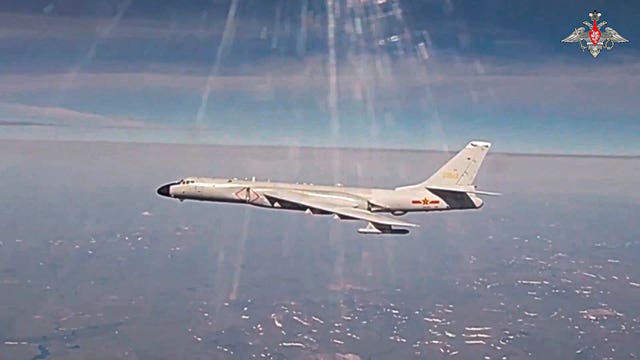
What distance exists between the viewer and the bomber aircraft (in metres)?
17.0

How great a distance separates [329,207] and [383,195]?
1956mm

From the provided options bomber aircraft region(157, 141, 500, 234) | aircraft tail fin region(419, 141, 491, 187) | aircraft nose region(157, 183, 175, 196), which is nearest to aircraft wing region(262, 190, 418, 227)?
bomber aircraft region(157, 141, 500, 234)

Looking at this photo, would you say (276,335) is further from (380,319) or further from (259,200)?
(259,200)

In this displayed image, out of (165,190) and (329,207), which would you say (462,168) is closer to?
(329,207)

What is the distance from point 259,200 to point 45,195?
355 ft

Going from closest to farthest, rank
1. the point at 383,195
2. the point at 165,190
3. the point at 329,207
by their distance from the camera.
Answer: the point at 329,207 < the point at 383,195 < the point at 165,190

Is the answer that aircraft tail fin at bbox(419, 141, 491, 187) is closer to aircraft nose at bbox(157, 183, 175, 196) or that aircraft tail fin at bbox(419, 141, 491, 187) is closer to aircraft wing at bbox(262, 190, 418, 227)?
aircraft wing at bbox(262, 190, 418, 227)

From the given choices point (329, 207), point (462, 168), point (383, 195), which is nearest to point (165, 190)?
point (329, 207)

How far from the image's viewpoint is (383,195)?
17625 mm

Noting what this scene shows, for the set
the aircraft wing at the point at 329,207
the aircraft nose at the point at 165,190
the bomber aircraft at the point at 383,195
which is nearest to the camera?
the aircraft wing at the point at 329,207

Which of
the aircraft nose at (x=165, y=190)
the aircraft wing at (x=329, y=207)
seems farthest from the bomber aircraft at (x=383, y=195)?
the aircraft nose at (x=165, y=190)

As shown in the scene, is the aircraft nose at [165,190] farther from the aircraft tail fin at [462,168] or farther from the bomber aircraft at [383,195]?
the aircraft tail fin at [462,168]

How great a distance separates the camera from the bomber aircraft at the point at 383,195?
1698 cm

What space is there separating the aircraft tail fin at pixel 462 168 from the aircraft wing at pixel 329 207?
231 centimetres
